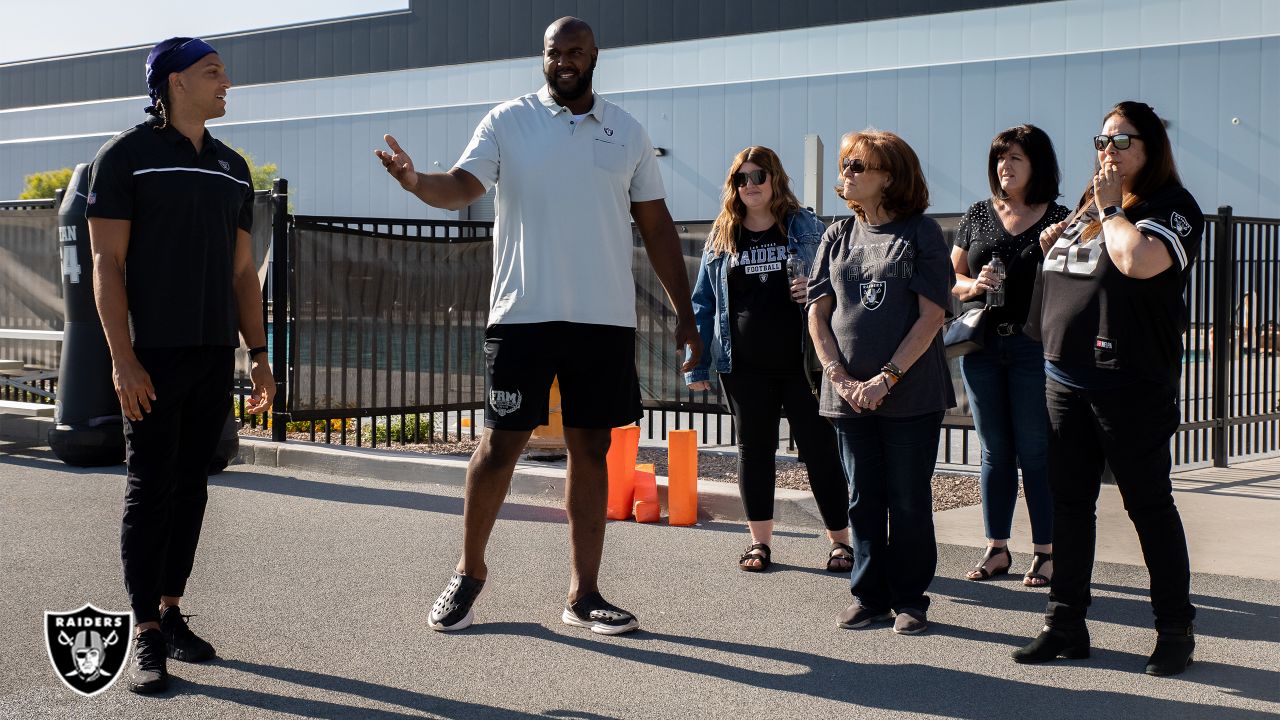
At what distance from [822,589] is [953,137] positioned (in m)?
35.0

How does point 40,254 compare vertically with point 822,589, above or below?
above

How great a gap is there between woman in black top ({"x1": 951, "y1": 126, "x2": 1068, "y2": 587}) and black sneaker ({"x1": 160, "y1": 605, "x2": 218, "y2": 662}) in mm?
3227

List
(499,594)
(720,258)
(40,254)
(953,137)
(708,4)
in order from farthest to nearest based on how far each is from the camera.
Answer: (708,4)
(953,137)
(40,254)
(720,258)
(499,594)

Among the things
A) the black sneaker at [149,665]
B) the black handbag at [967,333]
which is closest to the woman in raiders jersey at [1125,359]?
the black handbag at [967,333]

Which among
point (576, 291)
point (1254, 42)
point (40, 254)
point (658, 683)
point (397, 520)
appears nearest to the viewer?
point (658, 683)

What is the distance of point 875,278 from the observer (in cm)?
478

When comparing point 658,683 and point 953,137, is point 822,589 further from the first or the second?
point 953,137

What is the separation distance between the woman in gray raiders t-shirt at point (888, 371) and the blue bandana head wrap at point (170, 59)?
2.37 m

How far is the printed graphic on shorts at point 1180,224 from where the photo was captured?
409 cm

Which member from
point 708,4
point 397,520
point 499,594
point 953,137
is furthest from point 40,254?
point 708,4

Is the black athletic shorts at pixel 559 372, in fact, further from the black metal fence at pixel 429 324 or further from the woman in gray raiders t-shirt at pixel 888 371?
the black metal fence at pixel 429 324

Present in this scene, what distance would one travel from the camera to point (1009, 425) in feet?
18.3

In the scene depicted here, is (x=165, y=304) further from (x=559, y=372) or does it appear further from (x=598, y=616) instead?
(x=598, y=616)

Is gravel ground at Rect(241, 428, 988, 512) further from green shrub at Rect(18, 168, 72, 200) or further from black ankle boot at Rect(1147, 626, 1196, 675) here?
green shrub at Rect(18, 168, 72, 200)
